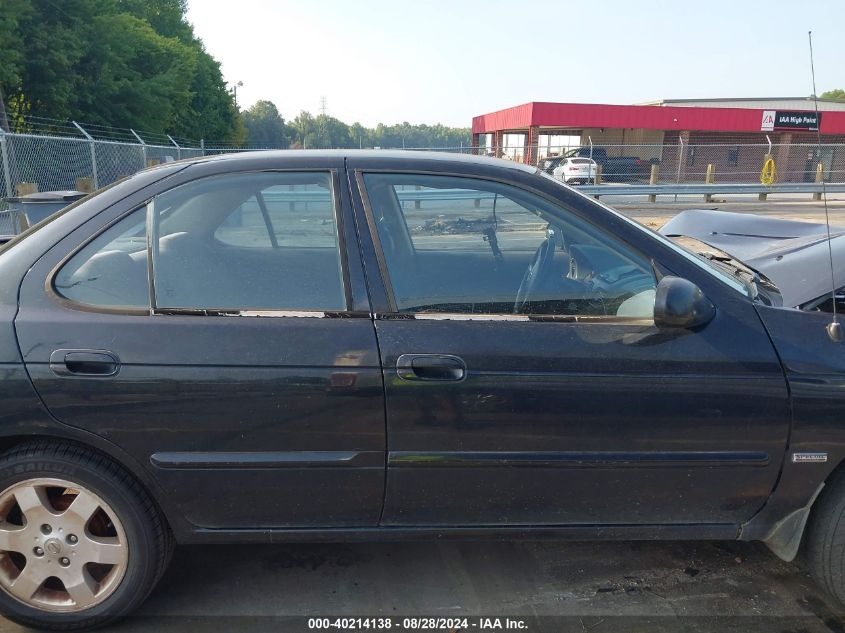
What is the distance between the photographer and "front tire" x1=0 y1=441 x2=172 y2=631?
90.3 inches

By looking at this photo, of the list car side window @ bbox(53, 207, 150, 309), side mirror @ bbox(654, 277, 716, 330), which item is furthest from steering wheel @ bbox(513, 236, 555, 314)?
car side window @ bbox(53, 207, 150, 309)

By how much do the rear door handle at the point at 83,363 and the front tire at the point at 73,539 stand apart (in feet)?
0.99

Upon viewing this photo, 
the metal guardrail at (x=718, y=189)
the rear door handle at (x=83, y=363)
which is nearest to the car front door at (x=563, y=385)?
the rear door handle at (x=83, y=363)

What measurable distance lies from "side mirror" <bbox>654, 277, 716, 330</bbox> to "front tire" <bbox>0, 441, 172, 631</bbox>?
1.96 meters

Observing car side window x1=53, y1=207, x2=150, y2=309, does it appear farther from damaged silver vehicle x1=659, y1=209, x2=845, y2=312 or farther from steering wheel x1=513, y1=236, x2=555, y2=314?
A: damaged silver vehicle x1=659, y1=209, x2=845, y2=312

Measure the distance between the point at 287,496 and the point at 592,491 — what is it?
111 cm

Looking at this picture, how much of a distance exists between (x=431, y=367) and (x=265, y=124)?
74.6 m

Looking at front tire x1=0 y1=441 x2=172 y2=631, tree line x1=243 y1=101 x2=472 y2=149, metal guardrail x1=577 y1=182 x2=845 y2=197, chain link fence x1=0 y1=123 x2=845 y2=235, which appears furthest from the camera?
tree line x1=243 y1=101 x2=472 y2=149

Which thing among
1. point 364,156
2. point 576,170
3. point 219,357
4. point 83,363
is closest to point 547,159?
point 576,170

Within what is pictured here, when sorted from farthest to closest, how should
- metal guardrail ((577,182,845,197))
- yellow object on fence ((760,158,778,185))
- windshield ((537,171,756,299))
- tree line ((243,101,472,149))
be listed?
tree line ((243,101,472,149)), yellow object on fence ((760,158,778,185)), metal guardrail ((577,182,845,197)), windshield ((537,171,756,299))

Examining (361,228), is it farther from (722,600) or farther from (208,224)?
(722,600)

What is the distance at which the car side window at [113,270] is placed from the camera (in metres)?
2.32

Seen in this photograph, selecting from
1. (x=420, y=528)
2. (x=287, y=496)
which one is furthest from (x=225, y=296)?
(x=420, y=528)

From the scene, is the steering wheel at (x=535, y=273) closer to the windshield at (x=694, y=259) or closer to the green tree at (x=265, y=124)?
the windshield at (x=694, y=259)
